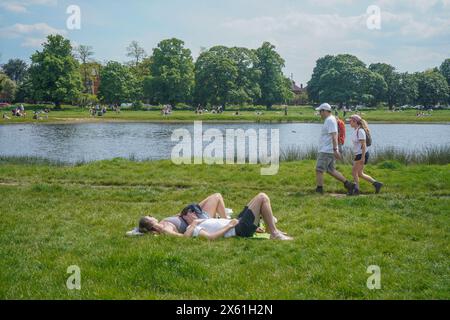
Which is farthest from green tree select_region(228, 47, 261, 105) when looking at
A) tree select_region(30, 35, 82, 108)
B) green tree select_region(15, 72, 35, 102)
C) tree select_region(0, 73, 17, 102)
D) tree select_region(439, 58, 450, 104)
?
tree select_region(439, 58, 450, 104)

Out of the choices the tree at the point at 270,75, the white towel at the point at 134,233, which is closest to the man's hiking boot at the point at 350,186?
the white towel at the point at 134,233

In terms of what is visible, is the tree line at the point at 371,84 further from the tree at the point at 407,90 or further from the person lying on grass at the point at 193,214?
the person lying on grass at the point at 193,214

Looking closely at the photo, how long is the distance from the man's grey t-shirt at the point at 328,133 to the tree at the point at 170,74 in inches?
3238

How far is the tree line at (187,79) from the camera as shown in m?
92.2

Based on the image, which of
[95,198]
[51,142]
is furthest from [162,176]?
[51,142]

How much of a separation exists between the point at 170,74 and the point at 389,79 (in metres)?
61.6

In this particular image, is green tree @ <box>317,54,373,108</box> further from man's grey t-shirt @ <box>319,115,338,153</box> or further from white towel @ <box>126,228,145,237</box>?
white towel @ <box>126,228,145,237</box>

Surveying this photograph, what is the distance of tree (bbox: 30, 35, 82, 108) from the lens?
89750 mm

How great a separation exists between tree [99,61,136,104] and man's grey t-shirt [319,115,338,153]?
8769cm

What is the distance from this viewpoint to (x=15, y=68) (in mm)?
169625

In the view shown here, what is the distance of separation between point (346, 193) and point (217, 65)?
87032mm

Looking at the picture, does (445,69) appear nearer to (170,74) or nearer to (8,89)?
(170,74)
